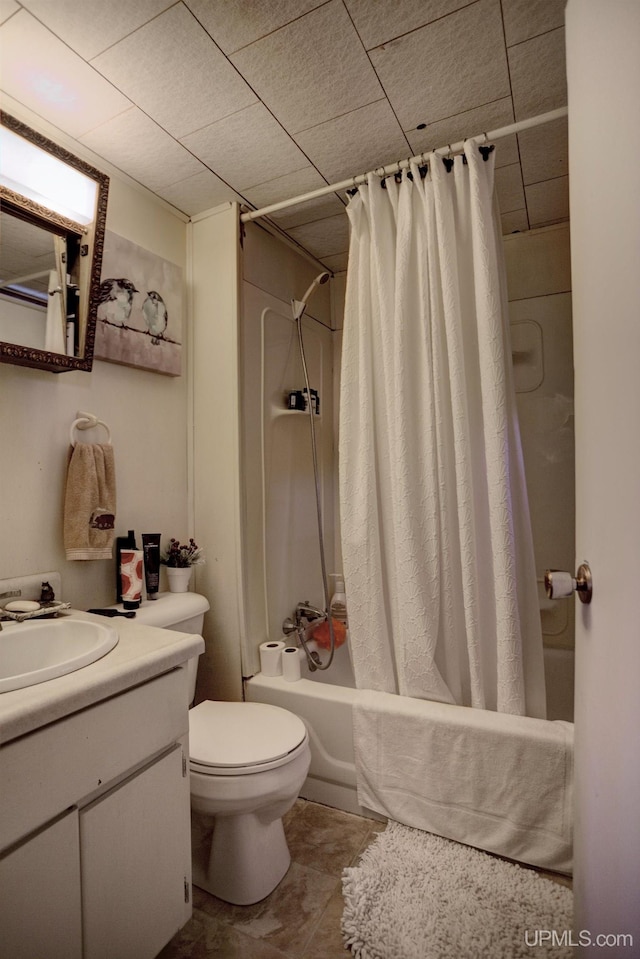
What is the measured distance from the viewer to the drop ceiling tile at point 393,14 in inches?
45.3

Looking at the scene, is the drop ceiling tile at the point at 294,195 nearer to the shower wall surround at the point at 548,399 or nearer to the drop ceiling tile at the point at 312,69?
the drop ceiling tile at the point at 312,69

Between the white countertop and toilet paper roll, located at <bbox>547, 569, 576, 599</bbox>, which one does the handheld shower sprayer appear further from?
toilet paper roll, located at <bbox>547, 569, 576, 599</bbox>

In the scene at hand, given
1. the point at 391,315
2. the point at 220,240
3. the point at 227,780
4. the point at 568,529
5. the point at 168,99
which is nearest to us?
the point at 227,780

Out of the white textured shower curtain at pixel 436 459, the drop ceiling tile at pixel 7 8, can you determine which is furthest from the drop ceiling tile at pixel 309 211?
the drop ceiling tile at pixel 7 8

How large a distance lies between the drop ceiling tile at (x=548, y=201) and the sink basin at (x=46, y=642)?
219cm

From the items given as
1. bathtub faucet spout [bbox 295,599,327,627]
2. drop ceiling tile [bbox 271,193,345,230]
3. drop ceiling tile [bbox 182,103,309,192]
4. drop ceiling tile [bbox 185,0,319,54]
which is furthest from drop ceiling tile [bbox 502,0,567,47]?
bathtub faucet spout [bbox 295,599,327,627]

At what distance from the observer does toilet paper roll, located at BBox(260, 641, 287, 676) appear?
188 cm

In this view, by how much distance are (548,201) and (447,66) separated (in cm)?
91

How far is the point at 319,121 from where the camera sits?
1531mm

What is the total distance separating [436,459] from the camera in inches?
63.9

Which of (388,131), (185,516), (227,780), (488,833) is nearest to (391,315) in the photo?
(388,131)

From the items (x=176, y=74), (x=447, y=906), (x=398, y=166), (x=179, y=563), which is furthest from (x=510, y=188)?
(x=447, y=906)

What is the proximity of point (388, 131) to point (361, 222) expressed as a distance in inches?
11.5

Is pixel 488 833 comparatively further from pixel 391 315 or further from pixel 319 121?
pixel 319 121
